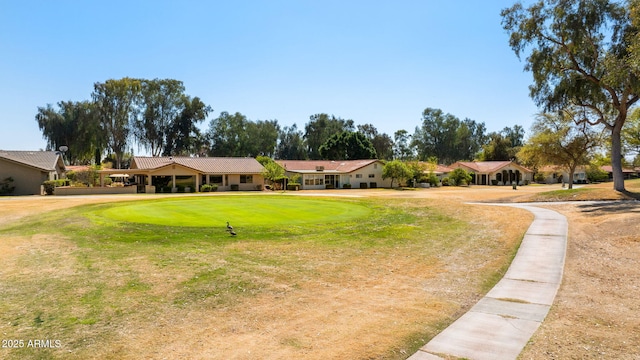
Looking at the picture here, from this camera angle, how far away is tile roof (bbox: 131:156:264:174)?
163 feet

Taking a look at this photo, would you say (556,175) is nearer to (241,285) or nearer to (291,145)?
(291,145)

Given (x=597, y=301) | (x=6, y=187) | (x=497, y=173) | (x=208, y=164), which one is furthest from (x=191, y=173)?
(x=497, y=173)

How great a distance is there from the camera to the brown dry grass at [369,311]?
5.57 metres

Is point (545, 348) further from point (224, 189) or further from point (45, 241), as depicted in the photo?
point (224, 189)

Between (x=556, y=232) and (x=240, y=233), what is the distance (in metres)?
11.9

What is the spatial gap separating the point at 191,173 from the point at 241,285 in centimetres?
4259

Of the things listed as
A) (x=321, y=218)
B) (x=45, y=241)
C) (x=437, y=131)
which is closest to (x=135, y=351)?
(x=45, y=241)

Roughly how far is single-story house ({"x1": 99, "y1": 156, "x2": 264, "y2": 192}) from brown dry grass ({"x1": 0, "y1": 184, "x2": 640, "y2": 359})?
35730 mm

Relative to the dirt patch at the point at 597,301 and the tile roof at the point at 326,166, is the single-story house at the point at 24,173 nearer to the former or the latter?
the tile roof at the point at 326,166

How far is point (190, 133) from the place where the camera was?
247 ft

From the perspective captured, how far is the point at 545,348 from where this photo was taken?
18.3ft

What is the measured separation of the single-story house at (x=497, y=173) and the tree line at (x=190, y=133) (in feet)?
14.7

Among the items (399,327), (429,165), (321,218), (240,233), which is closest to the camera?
(399,327)

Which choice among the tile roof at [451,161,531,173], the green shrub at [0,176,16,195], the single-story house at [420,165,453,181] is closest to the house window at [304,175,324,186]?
the single-story house at [420,165,453,181]
